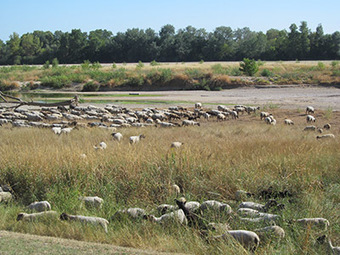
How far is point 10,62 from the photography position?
124 m

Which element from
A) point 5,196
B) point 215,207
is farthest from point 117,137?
point 215,207

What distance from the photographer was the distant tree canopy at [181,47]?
Answer: 312ft

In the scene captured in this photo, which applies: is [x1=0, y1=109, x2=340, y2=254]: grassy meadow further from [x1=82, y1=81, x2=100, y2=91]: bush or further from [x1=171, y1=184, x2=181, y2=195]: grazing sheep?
[x1=82, y1=81, x2=100, y2=91]: bush

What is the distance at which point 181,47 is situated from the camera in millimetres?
108812

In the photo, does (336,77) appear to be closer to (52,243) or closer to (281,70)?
(281,70)

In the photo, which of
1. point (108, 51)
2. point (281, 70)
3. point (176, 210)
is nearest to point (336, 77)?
point (281, 70)

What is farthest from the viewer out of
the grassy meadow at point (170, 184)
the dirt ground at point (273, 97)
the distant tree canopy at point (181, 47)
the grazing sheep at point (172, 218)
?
the distant tree canopy at point (181, 47)

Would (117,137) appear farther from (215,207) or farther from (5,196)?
(215,207)

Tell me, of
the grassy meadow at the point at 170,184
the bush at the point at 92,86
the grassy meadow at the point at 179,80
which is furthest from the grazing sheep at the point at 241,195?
the bush at the point at 92,86

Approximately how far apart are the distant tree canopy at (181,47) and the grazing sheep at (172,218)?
9212 centimetres

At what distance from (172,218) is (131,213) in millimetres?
873

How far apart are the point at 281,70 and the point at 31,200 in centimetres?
4857

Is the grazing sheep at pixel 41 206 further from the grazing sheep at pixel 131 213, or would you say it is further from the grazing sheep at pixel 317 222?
the grazing sheep at pixel 317 222

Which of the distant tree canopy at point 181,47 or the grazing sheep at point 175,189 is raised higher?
the distant tree canopy at point 181,47
